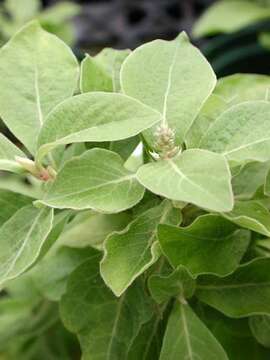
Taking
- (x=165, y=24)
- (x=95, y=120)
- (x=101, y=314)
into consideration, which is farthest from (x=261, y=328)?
(x=165, y=24)

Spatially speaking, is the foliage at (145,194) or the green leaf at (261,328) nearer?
the foliage at (145,194)

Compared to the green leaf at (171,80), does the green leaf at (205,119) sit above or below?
below

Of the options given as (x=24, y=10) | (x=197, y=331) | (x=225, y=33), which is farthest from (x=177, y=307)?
(x=24, y=10)

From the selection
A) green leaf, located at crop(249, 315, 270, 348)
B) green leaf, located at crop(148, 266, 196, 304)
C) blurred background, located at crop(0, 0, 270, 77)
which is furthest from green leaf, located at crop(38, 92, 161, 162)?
blurred background, located at crop(0, 0, 270, 77)

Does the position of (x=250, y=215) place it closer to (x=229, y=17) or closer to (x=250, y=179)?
(x=250, y=179)

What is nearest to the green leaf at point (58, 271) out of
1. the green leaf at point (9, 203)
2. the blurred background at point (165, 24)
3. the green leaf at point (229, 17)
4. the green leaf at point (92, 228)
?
the green leaf at point (92, 228)

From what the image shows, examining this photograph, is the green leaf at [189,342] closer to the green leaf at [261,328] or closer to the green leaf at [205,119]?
the green leaf at [261,328]

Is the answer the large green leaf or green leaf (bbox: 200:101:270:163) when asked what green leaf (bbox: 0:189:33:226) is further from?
green leaf (bbox: 200:101:270:163)
